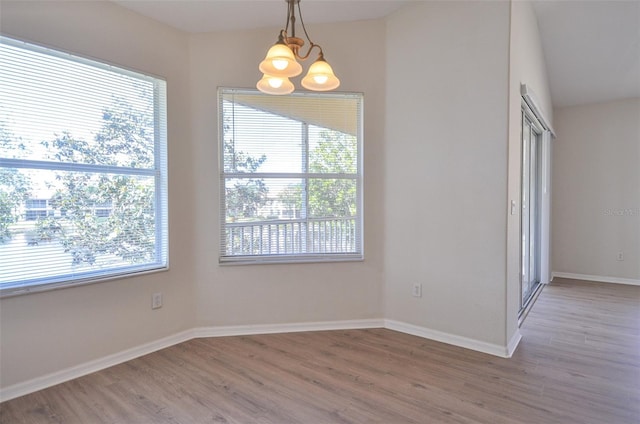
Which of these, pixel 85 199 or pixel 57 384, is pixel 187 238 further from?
pixel 57 384

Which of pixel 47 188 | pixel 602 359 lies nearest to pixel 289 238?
pixel 47 188

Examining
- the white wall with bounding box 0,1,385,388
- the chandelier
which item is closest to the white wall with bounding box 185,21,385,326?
the white wall with bounding box 0,1,385,388

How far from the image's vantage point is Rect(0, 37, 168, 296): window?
6.85ft

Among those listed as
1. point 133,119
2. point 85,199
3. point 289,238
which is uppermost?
point 133,119

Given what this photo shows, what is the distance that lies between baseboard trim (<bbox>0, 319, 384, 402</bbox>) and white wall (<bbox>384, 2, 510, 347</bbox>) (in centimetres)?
52

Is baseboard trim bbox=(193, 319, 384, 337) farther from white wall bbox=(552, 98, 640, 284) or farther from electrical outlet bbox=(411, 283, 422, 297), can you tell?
white wall bbox=(552, 98, 640, 284)

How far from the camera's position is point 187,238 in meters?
2.91

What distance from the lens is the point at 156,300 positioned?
2.75 meters

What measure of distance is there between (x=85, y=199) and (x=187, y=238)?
804 mm

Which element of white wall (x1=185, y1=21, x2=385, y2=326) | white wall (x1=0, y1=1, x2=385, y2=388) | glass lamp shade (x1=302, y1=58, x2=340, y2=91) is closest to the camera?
glass lamp shade (x1=302, y1=58, x2=340, y2=91)

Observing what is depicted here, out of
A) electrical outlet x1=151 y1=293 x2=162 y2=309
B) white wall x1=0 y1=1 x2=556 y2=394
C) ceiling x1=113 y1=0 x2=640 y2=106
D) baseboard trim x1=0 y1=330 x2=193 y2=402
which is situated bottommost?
baseboard trim x1=0 y1=330 x2=193 y2=402

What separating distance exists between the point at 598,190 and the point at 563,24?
8.50 feet

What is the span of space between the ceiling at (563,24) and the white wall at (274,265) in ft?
0.50

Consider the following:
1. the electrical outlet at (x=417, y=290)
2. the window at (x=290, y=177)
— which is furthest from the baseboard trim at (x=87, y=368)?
the electrical outlet at (x=417, y=290)
